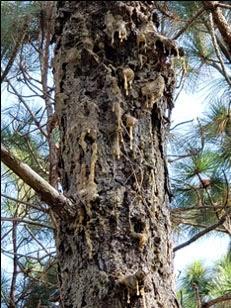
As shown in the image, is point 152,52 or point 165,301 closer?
point 165,301

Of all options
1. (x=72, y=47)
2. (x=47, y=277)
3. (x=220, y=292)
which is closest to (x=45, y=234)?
(x=47, y=277)

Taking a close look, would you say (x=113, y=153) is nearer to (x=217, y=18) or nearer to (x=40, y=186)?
(x=40, y=186)

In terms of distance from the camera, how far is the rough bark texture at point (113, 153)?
2.96 feet

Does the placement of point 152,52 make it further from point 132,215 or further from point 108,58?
point 132,215

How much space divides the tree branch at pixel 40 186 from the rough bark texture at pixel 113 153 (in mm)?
21

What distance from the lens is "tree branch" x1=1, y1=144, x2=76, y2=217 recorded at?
86 centimetres

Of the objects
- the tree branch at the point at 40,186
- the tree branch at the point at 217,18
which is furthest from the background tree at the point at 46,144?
the tree branch at the point at 40,186

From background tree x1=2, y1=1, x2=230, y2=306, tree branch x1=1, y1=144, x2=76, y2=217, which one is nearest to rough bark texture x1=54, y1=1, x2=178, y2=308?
tree branch x1=1, y1=144, x2=76, y2=217

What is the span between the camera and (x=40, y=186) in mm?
901

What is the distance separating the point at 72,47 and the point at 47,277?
112 cm

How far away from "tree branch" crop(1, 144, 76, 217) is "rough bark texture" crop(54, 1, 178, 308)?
0.07 ft

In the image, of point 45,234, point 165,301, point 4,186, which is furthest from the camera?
point 45,234

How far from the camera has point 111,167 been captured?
979mm

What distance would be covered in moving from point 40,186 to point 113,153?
0.15 metres
